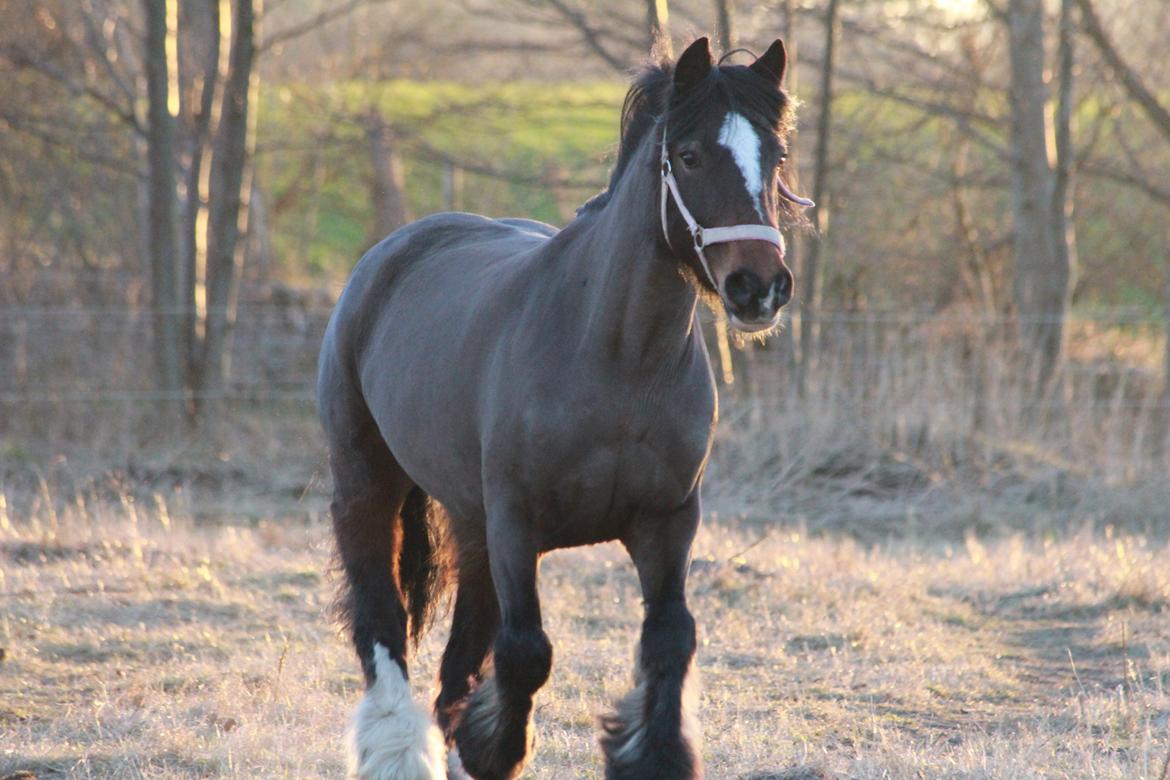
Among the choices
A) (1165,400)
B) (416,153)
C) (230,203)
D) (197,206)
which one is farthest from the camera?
(416,153)

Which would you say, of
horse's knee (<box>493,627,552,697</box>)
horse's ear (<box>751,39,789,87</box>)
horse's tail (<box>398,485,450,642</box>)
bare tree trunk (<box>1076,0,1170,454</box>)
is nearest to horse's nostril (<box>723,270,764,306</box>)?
horse's ear (<box>751,39,789,87</box>)

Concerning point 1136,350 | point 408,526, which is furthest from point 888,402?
point 408,526

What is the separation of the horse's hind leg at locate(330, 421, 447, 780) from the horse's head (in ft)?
5.61

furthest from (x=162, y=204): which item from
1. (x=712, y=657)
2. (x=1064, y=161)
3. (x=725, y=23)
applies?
(x=1064, y=161)

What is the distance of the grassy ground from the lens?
14.2 feet

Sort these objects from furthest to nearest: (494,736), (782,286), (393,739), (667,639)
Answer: (393,739), (494,736), (667,639), (782,286)

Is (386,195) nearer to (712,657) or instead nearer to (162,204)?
(162,204)

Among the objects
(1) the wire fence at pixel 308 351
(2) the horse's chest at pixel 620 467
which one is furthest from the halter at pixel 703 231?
(1) the wire fence at pixel 308 351

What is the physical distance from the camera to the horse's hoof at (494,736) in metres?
3.67

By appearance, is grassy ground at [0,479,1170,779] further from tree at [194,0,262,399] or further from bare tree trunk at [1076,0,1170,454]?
bare tree trunk at [1076,0,1170,454]

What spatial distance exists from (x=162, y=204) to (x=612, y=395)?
1049 centimetres

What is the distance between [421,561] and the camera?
4.88 meters

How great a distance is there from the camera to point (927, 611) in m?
6.92

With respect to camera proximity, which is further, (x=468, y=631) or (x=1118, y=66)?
(x=1118, y=66)
